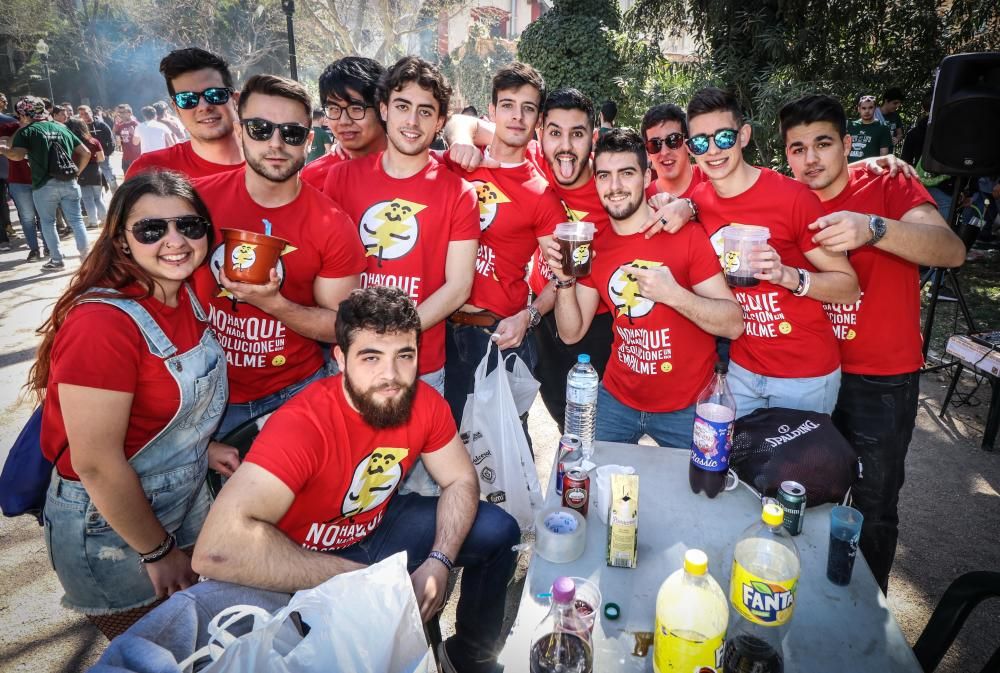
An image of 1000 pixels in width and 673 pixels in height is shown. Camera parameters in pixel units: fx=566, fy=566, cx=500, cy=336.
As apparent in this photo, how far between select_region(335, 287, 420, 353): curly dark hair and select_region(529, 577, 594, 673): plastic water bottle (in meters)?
1.09

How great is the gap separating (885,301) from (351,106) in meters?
3.11

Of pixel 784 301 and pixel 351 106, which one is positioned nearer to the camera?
pixel 784 301

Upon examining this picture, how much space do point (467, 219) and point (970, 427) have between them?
4.87 metres

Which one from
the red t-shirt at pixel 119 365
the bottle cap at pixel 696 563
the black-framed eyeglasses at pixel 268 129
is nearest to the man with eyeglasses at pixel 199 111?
the black-framed eyeglasses at pixel 268 129

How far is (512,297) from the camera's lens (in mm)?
3350

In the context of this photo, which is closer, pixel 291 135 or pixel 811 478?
pixel 811 478

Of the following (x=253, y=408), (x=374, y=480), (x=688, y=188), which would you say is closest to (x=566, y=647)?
(x=374, y=480)

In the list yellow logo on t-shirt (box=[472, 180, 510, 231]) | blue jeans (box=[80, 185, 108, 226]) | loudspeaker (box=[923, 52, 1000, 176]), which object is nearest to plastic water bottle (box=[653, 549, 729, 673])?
yellow logo on t-shirt (box=[472, 180, 510, 231])

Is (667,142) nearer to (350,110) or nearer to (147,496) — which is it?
(350,110)

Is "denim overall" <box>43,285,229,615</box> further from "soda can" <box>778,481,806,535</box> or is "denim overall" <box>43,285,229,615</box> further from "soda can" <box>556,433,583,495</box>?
"soda can" <box>778,481,806,535</box>

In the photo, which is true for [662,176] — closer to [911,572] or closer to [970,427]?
[911,572]

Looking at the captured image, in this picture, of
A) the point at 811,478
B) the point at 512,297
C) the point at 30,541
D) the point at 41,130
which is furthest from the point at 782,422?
the point at 41,130

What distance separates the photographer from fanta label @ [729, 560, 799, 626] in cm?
150

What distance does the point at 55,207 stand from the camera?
331 inches
